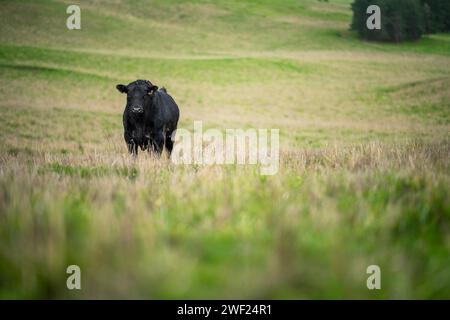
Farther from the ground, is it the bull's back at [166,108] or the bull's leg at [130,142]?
the bull's back at [166,108]

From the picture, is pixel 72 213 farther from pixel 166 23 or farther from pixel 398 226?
pixel 166 23

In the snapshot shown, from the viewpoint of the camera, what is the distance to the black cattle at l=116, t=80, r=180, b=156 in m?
9.34

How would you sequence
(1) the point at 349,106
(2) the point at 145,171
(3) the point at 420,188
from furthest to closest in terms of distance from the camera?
(1) the point at 349,106 → (2) the point at 145,171 → (3) the point at 420,188

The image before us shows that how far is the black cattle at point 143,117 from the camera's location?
934 cm

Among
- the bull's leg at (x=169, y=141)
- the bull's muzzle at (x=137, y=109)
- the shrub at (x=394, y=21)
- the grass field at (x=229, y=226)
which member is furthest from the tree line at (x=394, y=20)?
the bull's muzzle at (x=137, y=109)

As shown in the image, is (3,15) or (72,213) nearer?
(72,213)

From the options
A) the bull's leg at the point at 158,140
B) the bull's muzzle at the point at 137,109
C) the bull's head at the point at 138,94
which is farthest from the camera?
the bull's leg at the point at 158,140

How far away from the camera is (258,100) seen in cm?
3994

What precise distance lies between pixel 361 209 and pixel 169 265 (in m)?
1.63

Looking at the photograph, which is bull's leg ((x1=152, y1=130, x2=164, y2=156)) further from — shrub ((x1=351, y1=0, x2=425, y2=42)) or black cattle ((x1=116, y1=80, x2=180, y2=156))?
shrub ((x1=351, y1=0, x2=425, y2=42))

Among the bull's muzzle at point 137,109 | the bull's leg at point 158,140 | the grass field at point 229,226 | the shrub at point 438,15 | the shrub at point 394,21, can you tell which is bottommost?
the grass field at point 229,226

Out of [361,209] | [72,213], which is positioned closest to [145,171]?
[72,213]

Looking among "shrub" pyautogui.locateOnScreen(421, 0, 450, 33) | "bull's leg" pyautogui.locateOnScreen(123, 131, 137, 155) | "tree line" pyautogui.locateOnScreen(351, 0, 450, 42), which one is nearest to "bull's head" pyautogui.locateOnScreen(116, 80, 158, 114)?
"bull's leg" pyautogui.locateOnScreen(123, 131, 137, 155)

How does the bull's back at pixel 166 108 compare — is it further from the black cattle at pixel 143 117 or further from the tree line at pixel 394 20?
the tree line at pixel 394 20
